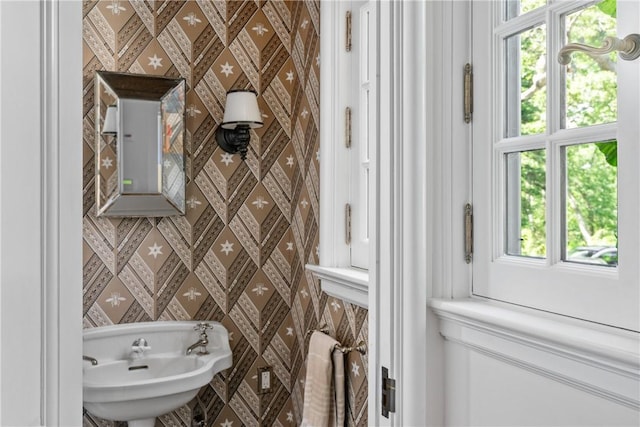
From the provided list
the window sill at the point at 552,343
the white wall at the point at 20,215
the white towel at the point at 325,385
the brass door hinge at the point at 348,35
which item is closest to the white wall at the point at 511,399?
the window sill at the point at 552,343

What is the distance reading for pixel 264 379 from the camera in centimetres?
248

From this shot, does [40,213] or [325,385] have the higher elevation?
[40,213]

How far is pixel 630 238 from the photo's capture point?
85cm

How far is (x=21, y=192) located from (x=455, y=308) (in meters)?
0.87

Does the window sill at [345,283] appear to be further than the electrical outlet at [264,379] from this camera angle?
No

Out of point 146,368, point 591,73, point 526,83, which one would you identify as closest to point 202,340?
point 146,368

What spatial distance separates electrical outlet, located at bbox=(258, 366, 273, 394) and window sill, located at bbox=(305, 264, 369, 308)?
686 mm

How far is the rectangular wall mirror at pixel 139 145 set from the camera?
220 centimetres

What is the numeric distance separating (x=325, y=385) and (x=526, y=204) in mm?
999

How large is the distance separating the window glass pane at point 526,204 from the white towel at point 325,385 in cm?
83

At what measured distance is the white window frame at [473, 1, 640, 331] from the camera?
85 centimetres

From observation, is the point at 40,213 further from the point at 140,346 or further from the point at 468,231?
the point at 140,346

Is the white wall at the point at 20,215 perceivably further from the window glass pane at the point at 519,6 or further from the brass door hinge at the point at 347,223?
the brass door hinge at the point at 347,223

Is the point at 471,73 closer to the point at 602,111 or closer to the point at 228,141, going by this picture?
the point at 602,111
